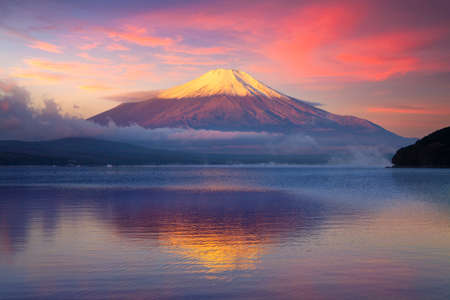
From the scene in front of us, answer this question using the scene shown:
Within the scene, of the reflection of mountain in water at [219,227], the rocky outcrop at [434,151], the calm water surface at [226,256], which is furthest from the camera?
the rocky outcrop at [434,151]

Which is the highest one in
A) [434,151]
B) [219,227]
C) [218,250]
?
[434,151]

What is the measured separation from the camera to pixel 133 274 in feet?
44.4

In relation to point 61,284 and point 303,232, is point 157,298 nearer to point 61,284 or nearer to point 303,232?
point 61,284

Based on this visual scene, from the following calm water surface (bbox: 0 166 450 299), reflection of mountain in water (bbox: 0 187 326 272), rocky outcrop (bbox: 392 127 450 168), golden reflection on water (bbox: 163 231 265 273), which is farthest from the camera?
rocky outcrop (bbox: 392 127 450 168)

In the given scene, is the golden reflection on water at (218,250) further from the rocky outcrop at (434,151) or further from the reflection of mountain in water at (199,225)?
the rocky outcrop at (434,151)

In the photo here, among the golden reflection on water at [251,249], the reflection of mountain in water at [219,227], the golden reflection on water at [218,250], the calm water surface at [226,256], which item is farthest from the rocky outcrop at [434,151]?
the golden reflection on water at [218,250]

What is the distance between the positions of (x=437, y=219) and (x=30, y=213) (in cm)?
2468

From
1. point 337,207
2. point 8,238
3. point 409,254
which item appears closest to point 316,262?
point 409,254

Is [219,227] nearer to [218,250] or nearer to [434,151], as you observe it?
[218,250]

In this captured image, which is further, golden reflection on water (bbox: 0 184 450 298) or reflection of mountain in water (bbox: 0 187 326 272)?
reflection of mountain in water (bbox: 0 187 326 272)

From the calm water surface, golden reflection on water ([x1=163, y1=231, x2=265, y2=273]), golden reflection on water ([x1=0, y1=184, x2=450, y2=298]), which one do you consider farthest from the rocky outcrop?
golden reflection on water ([x1=163, y1=231, x2=265, y2=273])

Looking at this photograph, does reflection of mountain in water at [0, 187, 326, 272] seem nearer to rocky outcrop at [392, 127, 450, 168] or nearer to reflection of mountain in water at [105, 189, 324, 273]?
reflection of mountain in water at [105, 189, 324, 273]

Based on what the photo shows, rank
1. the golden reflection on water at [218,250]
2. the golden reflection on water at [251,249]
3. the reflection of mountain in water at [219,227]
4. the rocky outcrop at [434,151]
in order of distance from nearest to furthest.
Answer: the golden reflection on water at [251,249] → the golden reflection on water at [218,250] → the reflection of mountain in water at [219,227] → the rocky outcrop at [434,151]

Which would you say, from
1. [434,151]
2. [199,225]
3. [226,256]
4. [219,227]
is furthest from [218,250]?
[434,151]
